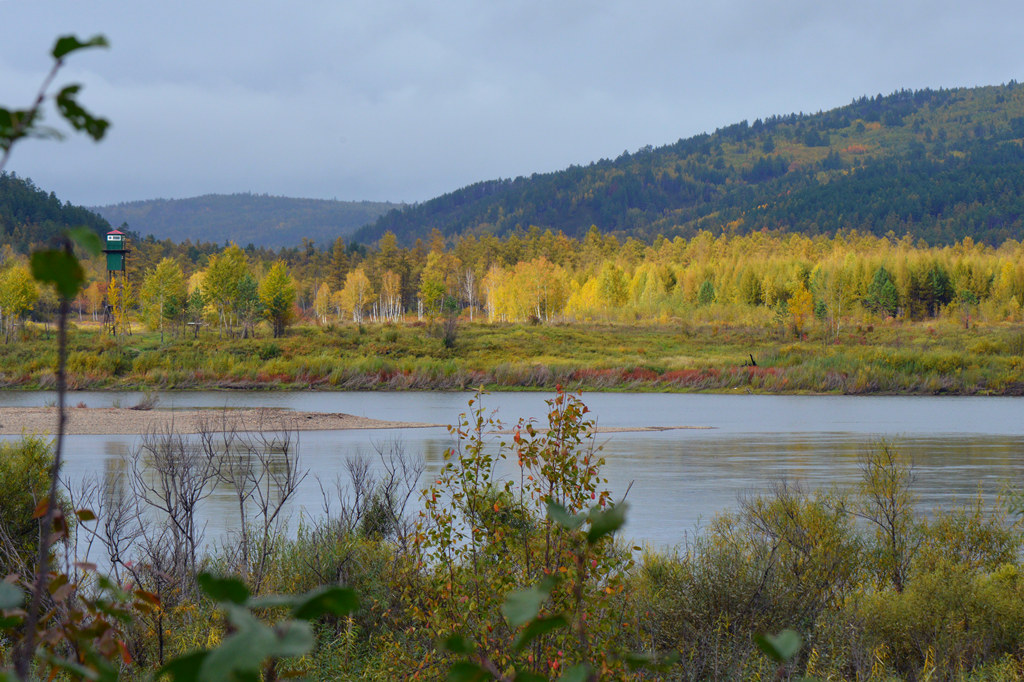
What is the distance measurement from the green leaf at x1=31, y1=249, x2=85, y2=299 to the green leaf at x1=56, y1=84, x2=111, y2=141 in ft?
0.85

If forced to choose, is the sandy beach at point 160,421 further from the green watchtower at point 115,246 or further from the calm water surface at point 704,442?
the green watchtower at point 115,246

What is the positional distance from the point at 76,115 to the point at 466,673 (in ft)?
2.25

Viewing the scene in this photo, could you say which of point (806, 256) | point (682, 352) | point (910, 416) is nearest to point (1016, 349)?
point (682, 352)

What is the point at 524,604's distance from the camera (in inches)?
31.6

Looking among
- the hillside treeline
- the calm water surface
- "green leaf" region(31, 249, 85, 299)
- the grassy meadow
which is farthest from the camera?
the hillside treeline

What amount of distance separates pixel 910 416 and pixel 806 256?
87438 mm

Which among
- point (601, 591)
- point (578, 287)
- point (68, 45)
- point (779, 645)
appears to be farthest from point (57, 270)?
point (578, 287)

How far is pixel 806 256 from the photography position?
115250 mm

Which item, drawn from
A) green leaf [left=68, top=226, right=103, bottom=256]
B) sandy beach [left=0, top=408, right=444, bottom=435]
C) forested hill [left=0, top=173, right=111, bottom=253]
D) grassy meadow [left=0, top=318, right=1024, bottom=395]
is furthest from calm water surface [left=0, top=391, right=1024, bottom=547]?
forested hill [left=0, top=173, right=111, bottom=253]

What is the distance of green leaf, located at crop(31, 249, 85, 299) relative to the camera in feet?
2.36

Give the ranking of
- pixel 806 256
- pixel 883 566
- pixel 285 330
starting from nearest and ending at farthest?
pixel 883 566 → pixel 285 330 → pixel 806 256

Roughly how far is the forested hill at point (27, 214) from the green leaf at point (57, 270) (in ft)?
382

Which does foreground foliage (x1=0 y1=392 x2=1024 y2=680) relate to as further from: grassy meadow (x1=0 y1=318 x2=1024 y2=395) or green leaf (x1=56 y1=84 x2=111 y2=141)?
grassy meadow (x1=0 y1=318 x2=1024 y2=395)

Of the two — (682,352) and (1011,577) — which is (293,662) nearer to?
(1011,577)
